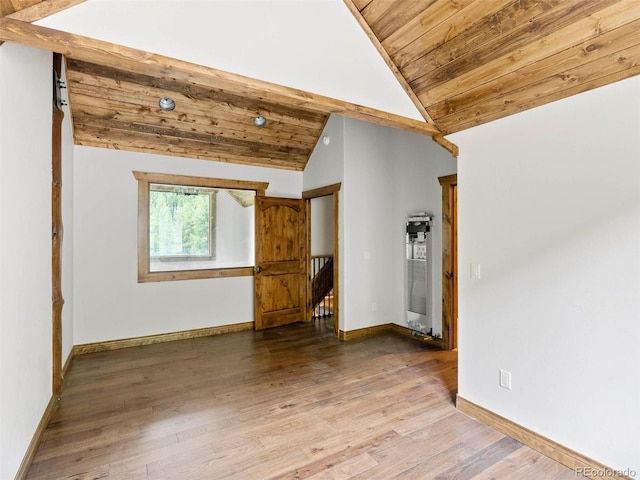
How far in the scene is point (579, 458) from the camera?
6.76ft

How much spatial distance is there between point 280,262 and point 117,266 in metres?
2.25

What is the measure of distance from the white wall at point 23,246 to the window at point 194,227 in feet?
6.08

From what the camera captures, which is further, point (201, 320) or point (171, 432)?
point (201, 320)

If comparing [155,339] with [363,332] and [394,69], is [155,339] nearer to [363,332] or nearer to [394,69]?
[363,332]

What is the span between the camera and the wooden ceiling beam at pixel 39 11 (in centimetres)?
152

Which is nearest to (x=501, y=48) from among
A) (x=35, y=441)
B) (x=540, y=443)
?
(x=540, y=443)

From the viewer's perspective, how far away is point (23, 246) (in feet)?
6.56

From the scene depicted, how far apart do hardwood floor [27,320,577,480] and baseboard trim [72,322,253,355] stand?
0.54ft

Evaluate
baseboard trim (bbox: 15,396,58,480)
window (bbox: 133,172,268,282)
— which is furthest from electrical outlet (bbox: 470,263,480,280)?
window (bbox: 133,172,268,282)

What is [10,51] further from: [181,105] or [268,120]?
[268,120]

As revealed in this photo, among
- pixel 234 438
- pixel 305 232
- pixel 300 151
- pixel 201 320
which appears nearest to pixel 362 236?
pixel 305 232

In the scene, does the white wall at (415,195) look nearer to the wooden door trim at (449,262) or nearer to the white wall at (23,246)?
the wooden door trim at (449,262)

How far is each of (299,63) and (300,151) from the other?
9.83 feet

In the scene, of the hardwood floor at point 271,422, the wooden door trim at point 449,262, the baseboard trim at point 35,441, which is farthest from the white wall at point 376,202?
the baseboard trim at point 35,441
